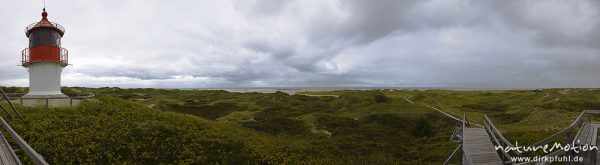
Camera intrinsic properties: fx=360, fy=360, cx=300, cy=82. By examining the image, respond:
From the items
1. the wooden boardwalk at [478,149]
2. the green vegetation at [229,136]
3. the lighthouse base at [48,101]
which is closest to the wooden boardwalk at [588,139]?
the wooden boardwalk at [478,149]

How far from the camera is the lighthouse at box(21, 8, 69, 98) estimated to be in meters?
26.3

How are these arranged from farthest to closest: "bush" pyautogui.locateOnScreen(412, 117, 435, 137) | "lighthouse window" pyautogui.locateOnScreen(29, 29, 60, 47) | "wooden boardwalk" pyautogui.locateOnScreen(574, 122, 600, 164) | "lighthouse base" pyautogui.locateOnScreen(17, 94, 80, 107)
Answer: "bush" pyautogui.locateOnScreen(412, 117, 435, 137), "lighthouse window" pyautogui.locateOnScreen(29, 29, 60, 47), "lighthouse base" pyautogui.locateOnScreen(17, 94, 80, 107), "wooden boardwalk" pyautogui.locateOnScreen(574, 122, 600, 164)

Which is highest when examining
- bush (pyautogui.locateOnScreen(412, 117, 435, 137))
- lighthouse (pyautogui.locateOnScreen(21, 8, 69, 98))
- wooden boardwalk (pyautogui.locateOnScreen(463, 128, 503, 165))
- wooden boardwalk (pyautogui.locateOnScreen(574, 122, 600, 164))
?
lighthouse (pyautogui.locateOnScreen(21, 8, 69, 98))

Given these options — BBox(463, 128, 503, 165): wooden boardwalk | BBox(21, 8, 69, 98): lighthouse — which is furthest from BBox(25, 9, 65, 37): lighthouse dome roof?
BBox(463, 128, 503, 165): wooden boardwalk

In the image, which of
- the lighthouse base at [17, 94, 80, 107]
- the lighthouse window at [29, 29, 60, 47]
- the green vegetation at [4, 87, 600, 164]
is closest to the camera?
the green vegetation at [4, 87, 600, 164]

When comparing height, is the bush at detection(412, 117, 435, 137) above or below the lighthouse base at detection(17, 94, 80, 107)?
below

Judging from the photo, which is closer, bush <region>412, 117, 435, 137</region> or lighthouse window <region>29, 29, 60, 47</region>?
lighthouse window <region>29, 29, 60, 47</region>

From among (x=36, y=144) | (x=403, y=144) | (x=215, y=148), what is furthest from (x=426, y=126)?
(x=36, y=144)

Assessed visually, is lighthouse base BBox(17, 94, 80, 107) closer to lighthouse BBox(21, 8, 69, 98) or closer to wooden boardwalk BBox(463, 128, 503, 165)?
lighthouse BBox(21, 8, 69, 98)

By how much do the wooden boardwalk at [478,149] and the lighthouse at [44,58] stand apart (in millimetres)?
27520

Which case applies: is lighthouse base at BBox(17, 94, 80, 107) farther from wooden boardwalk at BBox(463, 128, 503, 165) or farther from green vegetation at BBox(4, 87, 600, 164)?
wooden boardwalk at BBox(463, 128, 503, 165)

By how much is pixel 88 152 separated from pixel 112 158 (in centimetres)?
111

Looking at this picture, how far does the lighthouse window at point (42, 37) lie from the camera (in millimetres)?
26166

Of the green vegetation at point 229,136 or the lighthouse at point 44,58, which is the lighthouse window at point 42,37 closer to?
the lighthouse at point 44,58
